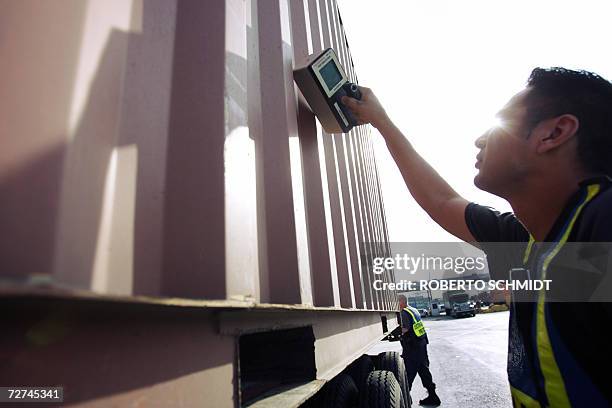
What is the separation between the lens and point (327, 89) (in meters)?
1.57

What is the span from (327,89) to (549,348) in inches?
47.6

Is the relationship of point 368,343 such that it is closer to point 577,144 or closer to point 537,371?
point 537,371

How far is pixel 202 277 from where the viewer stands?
68 centimetres

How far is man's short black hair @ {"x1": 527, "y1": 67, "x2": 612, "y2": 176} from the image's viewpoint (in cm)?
112

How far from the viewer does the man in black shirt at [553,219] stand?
88 centimetres

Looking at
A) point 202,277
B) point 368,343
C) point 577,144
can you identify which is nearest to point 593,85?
point 577,144

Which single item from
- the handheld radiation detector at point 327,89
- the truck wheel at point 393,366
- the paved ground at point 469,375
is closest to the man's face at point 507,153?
the handheld radiation detector at point 327,89

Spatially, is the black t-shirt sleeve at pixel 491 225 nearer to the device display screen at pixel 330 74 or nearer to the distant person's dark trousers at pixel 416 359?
the device display screen at pixel 330 74

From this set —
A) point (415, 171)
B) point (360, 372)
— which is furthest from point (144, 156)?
point (360, 372)

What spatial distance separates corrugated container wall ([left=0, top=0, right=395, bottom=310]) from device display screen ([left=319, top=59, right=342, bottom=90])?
1.19 ft

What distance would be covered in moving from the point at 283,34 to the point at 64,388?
1.38 metres

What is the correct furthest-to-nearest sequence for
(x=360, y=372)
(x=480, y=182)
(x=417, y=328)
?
1. (x=417, y=328)
2. (x=360, y=372)
3. (x=480, y=182)

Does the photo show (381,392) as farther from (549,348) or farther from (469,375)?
(469,375)

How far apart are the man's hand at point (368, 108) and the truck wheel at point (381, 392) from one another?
65.1 inches
